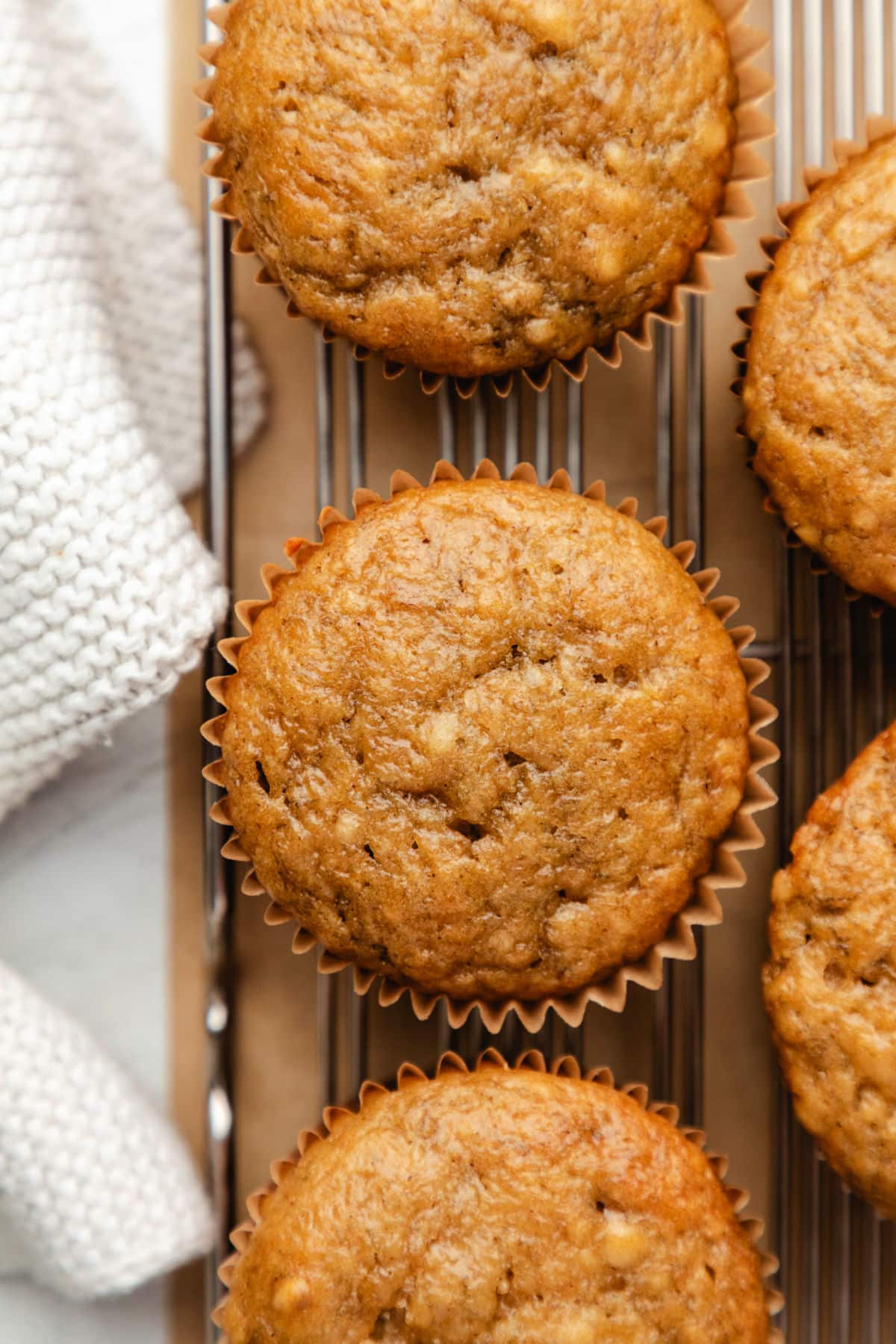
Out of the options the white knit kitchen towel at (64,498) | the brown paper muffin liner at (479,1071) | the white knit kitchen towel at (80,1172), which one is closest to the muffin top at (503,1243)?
the brown paper muffin liner at (479,1071)

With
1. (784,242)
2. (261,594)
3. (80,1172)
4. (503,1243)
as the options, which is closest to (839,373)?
(784,242)

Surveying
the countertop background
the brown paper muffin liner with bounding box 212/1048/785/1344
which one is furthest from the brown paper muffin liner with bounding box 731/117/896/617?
the countertop background

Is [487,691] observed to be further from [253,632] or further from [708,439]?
[708,439]

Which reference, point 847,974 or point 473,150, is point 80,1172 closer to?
point 847,974

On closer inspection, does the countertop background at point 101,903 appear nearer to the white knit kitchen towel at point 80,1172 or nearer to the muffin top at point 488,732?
the white knit kitchen towel at point 80,1172

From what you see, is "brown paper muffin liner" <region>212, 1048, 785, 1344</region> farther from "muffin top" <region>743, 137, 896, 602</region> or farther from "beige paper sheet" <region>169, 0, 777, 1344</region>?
"muffin top" <region>743, 137, 896, 602</region>

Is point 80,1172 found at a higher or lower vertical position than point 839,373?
lower
